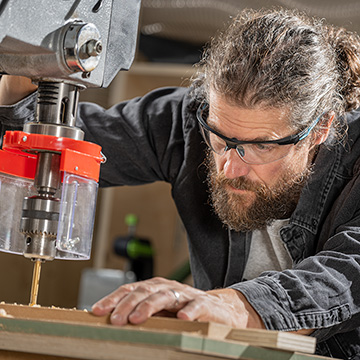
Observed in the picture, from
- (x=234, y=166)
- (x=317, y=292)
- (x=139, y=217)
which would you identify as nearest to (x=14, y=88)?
(x=234, y=166)

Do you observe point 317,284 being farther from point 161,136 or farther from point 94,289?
point 94,289

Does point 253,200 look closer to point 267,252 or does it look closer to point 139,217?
point 267,252

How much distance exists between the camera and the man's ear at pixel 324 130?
65.9 inches

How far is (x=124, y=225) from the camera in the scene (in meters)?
4.55

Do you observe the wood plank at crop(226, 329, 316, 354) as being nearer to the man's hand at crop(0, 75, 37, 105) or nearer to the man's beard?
the man's beard

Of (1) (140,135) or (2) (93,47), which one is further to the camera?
(1) (140,135)

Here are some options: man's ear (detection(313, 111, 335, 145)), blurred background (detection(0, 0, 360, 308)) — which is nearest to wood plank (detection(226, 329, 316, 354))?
man's ear (detection(313, 111, 335, 145))

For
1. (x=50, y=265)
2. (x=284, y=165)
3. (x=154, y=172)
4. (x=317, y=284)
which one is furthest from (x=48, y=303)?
(x=317, y=284)

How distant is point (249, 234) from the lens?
173 centimetres

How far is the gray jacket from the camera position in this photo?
1162 millimetres

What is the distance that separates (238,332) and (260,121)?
71 centimetres

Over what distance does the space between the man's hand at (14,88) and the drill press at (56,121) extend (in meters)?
0.33

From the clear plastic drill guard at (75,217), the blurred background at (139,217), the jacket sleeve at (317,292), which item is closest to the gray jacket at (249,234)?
the jacket sleeve at (317,292)

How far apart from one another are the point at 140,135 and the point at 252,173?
363 millimetres
